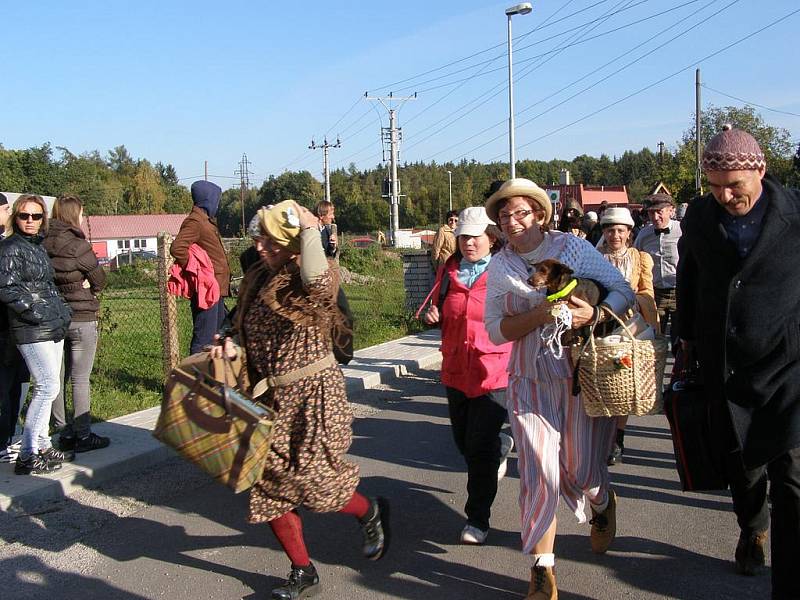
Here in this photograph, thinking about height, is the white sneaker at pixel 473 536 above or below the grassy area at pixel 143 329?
below

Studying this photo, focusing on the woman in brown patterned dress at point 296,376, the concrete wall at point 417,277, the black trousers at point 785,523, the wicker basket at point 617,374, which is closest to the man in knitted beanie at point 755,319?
the black trousers at point 785,523

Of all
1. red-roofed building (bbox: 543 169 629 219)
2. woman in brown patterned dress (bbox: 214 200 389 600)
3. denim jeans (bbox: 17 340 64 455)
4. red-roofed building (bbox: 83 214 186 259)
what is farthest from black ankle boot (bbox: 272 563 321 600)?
red-roofed building (bbox: 83 214 186 259)

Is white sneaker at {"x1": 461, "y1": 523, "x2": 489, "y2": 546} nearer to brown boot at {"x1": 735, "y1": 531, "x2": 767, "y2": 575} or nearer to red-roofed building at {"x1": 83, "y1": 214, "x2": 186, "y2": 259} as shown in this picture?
brown boot at {"x1": 735, "y1": 531, "x2": 767, "y2": 575}

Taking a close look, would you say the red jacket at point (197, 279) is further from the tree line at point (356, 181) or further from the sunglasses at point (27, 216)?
the tree line at point (356, 181)

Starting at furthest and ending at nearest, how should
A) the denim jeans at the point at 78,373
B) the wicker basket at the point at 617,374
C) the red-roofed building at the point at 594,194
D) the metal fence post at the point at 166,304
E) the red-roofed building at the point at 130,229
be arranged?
the red-roofed building at the point at 130,229, the red-roofed building at the point at 594,194, the metal fence post at the point at 166,304, the denim jeans at the point at 78,373, the wicker basket at the point at 617,374

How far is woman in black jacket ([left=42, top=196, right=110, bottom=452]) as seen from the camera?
576 cm

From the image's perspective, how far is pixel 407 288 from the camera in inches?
550

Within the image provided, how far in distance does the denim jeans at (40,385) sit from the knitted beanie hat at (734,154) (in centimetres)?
424

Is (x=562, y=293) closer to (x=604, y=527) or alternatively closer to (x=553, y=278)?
(x=553, y=278)

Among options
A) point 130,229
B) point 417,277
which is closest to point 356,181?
point 130,229

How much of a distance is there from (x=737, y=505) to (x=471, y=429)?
57.3 inches

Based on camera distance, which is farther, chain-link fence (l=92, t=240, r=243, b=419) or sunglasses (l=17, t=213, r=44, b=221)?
chain-link fence (l=92, t=240, r=243, b=419)

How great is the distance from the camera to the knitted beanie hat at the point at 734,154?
3.25m

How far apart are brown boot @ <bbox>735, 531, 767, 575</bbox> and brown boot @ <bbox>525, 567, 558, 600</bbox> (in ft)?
3.30
